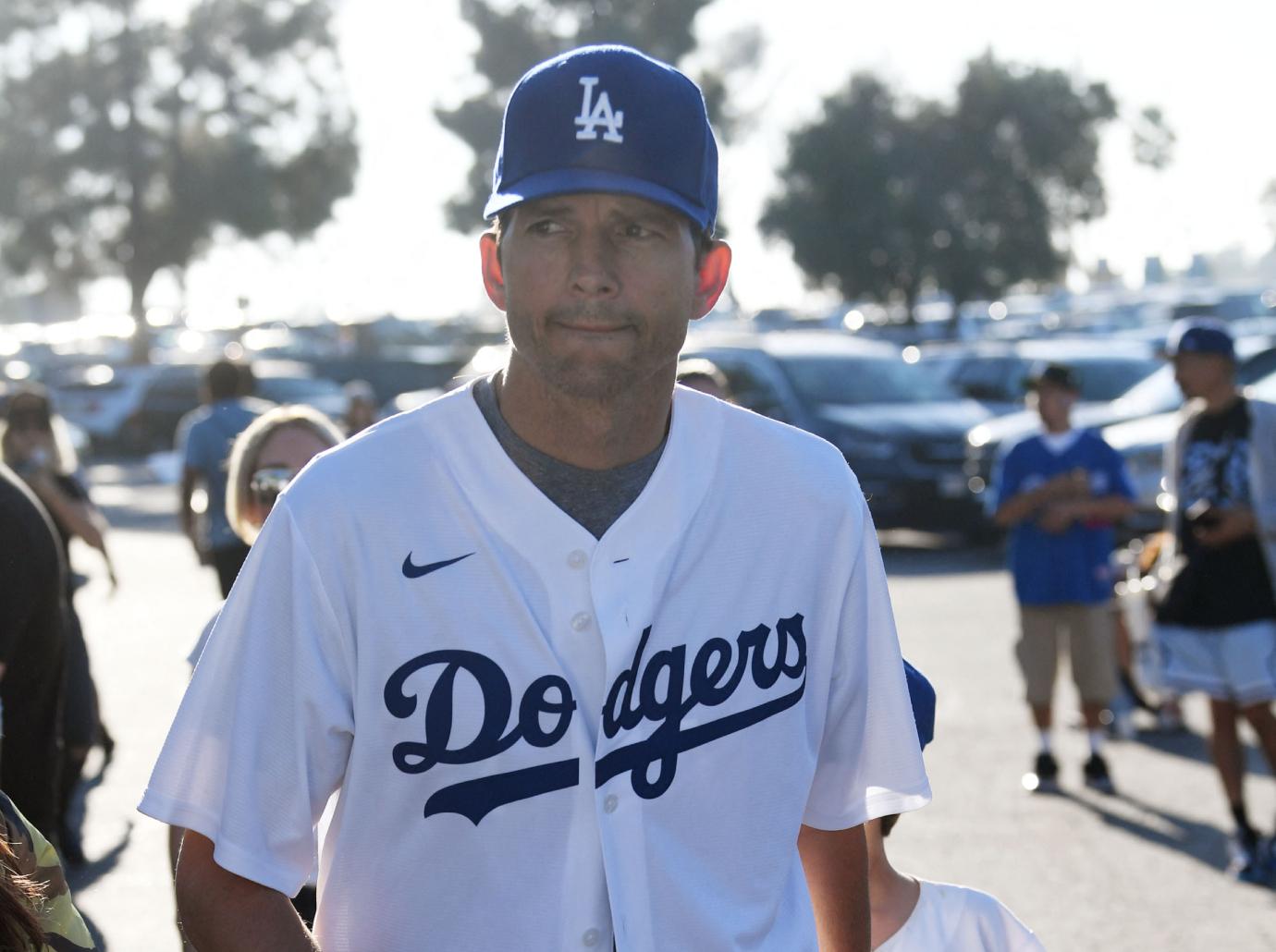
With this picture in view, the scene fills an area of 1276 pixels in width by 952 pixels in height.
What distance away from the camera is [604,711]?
236cm

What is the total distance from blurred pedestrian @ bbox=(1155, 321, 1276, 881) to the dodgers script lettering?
197 inches

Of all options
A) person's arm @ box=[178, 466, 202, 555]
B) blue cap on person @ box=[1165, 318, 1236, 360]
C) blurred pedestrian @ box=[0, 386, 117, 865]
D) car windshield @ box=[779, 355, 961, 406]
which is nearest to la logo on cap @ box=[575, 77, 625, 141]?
blue cap on person @ box=[1165, 318, 1236, 360]

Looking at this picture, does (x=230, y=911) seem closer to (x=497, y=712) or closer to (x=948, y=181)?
(x=497, y=712)

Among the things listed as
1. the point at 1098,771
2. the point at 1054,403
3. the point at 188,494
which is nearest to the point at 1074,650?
the point at 1098,771

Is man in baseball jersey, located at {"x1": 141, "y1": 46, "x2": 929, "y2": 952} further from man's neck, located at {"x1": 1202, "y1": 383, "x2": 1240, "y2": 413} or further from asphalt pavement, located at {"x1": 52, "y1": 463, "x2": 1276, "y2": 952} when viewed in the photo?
man's neck, located at {"x1": 1202, "y1": 383, "x2": 1240, "y2": 413}

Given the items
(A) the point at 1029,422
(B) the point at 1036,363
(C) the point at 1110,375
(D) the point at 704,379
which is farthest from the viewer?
(B) the point at 1036,363

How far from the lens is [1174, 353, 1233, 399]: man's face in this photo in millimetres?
7191

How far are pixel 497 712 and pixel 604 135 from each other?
2.40ft

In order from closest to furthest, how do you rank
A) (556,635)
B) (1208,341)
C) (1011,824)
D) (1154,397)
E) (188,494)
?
(556,635) < (1208,341) < (1011,824) < (188,494) < (1154,397)

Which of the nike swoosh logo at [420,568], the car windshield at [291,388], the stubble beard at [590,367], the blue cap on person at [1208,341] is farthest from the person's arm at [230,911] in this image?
the car windshield at [291,388]

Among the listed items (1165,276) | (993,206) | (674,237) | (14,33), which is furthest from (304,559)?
(1165,276)

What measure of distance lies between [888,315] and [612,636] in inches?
1897

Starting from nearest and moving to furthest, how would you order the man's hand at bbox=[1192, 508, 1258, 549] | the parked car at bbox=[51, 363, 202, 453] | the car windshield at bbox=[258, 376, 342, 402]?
the man's hand at bbox=[1192, 508, 1258, 549] → the car windshield at bbox=[258, 376, 342, 402] → the parked car at bbox=[51, 363, 202, 453]

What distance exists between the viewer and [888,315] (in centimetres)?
4991
